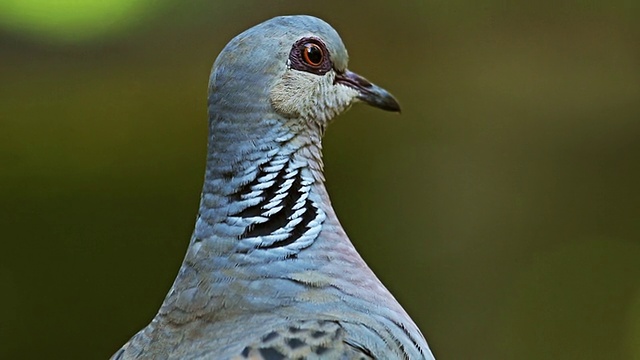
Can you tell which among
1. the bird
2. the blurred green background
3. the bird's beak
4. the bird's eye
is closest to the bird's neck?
the bird

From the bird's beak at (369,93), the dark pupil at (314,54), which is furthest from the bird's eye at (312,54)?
the bird's beak at (369,93)

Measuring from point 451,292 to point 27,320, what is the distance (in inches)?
81.8

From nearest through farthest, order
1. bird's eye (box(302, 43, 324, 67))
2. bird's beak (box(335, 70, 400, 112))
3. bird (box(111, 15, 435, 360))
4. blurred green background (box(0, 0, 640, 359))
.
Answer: bird (box(111, 15, 435, 360)) < bird's eye (box(302, 43, 324, 67)) < bird's beak (box(335, 70, 400, 112)) < blurred green background (box(0, 0, 640, 359))

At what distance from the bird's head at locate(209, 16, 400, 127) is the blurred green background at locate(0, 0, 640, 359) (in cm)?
209

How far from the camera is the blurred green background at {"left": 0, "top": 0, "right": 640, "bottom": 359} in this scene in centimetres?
464

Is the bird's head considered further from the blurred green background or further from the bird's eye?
the blurred green background

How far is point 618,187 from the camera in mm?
5320

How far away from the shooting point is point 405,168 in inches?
202

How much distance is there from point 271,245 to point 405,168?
121 inches

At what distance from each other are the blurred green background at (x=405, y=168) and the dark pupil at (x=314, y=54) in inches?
83.5

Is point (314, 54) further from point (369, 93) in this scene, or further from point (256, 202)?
point (256, 202)

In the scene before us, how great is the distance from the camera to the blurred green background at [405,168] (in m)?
4.64

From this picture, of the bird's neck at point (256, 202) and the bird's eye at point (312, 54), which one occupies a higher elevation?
the bird's eye at point (312, 54)

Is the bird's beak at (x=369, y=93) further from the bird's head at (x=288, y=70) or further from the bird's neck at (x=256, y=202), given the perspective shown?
the bird's neck at (x=256, y=202)
